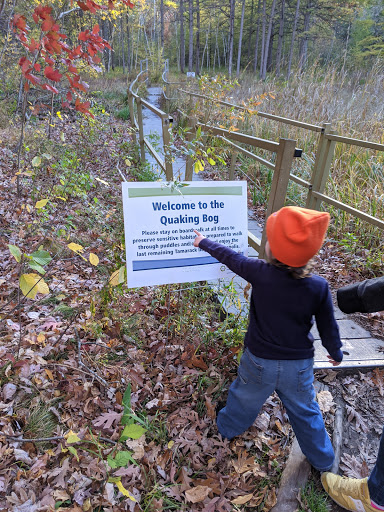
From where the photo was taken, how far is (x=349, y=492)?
180 cm

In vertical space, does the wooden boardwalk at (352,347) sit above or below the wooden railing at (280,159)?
below

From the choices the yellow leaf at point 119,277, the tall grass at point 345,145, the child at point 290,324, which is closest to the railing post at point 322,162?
the tall grass at point 345,145

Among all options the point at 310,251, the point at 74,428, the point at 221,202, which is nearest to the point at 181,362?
the point at 74,428

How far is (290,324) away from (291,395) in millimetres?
394

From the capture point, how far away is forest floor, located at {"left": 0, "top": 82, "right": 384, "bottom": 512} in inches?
72.4

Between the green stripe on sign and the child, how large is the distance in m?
0.47

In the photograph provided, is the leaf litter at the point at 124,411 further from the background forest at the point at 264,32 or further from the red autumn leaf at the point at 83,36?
the background forest at the point at 264,32

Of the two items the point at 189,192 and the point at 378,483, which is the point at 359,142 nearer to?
the point at 189,192

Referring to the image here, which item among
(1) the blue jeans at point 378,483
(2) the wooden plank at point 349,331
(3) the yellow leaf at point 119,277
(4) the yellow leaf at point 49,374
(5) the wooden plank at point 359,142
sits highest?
(5) the wooden plank at point 359,142

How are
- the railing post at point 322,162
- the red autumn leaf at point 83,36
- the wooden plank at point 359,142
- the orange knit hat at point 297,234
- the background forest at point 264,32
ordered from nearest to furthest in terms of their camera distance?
the orange knit hat at point 297,234 < the red autumn leaf at point 83,36 < the wooden plank at point 359,142 < the railing post at point 322,162 < the background forest at point 264,32

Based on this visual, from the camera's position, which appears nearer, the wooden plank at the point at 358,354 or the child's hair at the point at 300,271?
the child's hair at the point at 300,271

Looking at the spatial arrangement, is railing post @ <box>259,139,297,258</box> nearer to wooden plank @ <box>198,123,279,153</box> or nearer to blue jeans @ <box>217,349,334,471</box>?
wooden plank @ <box>198,123,279,153</box>

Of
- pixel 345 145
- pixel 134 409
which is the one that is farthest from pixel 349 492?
pixel 345 145

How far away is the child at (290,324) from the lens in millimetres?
1611
